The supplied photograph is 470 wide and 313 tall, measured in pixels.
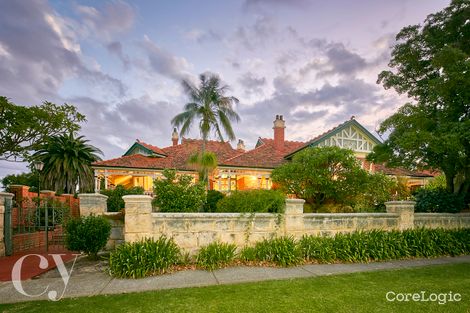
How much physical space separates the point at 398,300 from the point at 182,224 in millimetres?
4787

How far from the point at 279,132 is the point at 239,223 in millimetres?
16616

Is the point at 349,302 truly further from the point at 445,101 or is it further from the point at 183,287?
the point at 445,101

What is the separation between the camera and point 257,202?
26.3ft

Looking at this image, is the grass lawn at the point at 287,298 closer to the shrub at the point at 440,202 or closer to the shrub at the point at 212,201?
the shrub at the point at 440,202

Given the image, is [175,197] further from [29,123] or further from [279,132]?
[279,132]

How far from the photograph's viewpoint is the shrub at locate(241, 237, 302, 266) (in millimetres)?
6641

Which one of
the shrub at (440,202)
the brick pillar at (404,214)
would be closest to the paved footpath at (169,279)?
the brick pillar at (404,214)

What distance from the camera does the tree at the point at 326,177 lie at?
11641mm

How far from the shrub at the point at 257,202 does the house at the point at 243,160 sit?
31.7 feet

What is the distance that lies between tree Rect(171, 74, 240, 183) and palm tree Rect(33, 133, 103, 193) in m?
11.7

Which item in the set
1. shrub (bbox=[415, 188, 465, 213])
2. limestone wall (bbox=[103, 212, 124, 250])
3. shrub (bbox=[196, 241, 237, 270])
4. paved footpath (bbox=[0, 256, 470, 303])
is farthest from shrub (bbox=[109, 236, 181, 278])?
shrub (bbox=[415, 188, 465, 213])

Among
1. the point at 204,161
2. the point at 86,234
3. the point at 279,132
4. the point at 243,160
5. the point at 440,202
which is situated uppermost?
the point at 279,132

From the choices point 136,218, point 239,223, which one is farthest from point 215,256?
point 136,218

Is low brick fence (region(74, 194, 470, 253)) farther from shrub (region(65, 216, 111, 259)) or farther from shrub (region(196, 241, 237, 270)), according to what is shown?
shrub (region(65, 216, 111, 259))
